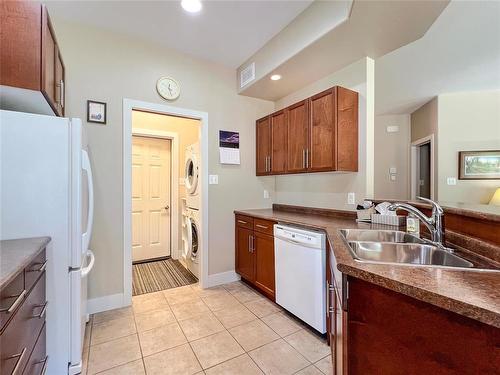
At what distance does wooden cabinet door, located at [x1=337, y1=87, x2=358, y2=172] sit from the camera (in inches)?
88.7

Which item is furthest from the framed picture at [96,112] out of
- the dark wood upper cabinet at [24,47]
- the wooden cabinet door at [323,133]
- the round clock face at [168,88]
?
the wooden cabinet door at [323,133]

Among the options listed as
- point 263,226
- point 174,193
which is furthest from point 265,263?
point 174,193

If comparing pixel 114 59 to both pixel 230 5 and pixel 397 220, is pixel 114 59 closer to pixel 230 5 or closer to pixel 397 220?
pixel 230 5

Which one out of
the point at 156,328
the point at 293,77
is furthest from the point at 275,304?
the point at 293,77

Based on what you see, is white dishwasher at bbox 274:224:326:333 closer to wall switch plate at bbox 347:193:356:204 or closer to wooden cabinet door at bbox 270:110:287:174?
wall switch plate at bbox 347:193:356:204

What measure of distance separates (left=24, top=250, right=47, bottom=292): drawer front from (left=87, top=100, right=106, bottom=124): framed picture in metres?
1.47

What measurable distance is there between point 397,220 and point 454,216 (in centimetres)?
60

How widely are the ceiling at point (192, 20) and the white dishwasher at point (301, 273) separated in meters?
1.92

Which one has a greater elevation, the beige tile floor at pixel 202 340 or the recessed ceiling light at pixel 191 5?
the recessed ceiling light at pixel 191 5

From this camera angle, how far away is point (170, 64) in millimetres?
2719

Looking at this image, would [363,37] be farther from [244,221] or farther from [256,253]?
[256,253]

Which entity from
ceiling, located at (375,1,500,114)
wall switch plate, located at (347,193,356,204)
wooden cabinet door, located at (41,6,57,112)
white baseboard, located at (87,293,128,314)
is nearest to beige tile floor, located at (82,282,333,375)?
white baseboard, located at (87,293,128,314)

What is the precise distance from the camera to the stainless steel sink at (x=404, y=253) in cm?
121

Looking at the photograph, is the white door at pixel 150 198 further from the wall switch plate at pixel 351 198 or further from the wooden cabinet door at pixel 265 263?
the wall switch plate at pixel 351 198
